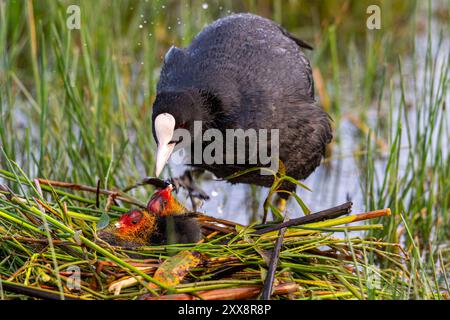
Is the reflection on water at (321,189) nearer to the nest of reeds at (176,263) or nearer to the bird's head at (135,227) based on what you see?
the bird's head at (135,227)

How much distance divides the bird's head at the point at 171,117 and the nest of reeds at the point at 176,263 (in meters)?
0.39

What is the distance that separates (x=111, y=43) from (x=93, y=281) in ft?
6.43

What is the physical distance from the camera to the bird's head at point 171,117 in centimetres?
325

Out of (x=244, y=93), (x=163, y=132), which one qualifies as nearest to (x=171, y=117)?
(x=163, y=132)

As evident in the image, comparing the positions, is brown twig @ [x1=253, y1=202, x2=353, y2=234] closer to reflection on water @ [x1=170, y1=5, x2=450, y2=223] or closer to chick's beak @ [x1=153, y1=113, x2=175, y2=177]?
chick's beak @ [x1=153, y1=113, x2=175, y2=177]

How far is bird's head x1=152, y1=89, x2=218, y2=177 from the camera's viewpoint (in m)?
3.25

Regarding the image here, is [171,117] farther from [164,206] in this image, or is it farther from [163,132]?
[164,206]

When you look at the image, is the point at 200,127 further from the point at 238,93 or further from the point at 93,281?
the point at 93,281

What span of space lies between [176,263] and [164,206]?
0.51m

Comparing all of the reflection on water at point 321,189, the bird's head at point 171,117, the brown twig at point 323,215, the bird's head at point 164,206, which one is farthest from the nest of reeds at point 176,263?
the reflection on water at point 321,189

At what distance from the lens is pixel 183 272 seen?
2910 mm
